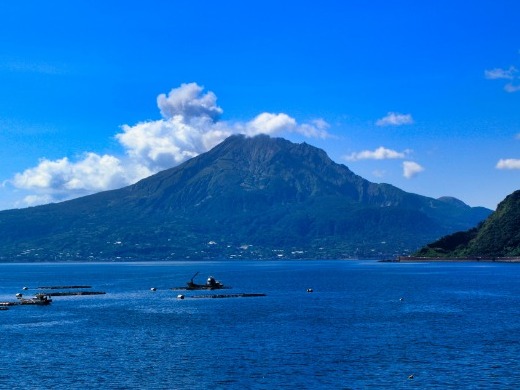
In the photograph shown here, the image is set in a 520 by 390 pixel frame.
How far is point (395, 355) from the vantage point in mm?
→ 83000

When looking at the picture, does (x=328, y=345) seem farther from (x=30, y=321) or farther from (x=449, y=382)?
(x=30, y=321)

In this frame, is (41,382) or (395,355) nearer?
(41,382)

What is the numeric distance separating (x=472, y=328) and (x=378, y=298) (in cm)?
6506

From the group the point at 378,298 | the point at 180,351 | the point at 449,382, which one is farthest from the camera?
the point at 378,298

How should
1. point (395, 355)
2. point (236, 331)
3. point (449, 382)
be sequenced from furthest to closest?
point (236, 331) → point (395, 355) → point (449, 382)

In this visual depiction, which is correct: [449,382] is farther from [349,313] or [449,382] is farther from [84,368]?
[349,313]

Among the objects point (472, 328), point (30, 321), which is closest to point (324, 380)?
point (472, 328)

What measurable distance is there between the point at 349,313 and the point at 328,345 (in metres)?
43.0

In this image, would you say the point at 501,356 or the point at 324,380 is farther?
the point at 501,356

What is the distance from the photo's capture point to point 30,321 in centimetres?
12588

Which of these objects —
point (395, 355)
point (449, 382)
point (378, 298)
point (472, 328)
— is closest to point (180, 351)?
point (395, 355)

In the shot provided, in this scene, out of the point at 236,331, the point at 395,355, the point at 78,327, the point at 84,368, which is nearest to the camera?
the point at 84,368

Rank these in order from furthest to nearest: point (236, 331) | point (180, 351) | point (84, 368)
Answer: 1. point (236, 331)
2. point (180, 351)
3. point (84, 368)

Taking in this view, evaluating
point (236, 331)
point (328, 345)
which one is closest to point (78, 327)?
point (236, 331)
